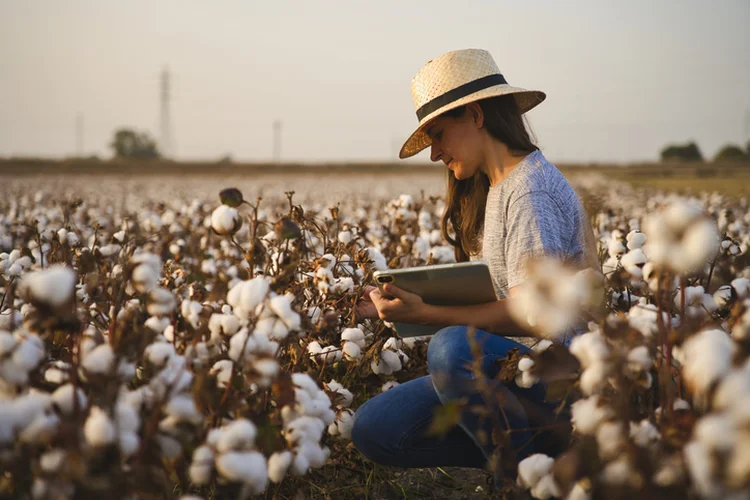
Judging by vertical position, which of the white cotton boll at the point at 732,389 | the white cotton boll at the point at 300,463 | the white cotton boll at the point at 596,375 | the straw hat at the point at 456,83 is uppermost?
the straw hat at the point at 456,83

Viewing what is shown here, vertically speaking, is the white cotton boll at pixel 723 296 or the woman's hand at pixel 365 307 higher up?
the white cotton boll at pixel 723 296

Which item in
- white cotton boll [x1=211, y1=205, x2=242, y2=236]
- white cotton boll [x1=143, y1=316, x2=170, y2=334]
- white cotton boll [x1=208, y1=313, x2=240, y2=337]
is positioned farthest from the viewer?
white cotton boll [x1=211, y1=205, x2=242, y2=236]

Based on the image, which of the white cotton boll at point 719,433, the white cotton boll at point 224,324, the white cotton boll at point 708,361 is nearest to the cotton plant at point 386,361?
the white cotton boll at point 224,324

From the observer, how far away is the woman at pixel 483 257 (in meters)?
2.03

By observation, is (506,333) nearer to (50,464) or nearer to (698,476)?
(698,476)

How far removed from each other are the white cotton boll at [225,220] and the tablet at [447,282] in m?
0.48

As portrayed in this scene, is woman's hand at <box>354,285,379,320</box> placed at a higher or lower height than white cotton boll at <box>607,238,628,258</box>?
lower

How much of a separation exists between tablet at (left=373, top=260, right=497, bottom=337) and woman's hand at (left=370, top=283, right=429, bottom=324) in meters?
0.02

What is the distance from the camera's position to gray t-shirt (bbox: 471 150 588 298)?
2039mm

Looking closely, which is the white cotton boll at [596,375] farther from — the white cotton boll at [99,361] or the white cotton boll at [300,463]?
the white cotton boll at [99,361]

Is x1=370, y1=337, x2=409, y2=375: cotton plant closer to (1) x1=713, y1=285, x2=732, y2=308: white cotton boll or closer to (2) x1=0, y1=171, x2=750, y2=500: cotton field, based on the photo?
(2) x1=0, y1=171, x2=750, y2=500: cotton field

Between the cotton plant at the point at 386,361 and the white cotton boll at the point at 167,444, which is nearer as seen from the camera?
the white cotton boll at the point at 167,444

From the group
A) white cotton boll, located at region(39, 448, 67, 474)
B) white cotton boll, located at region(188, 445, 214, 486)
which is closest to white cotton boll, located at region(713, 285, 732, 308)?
white cotton boll, located at region(188, 445, 214, 486)

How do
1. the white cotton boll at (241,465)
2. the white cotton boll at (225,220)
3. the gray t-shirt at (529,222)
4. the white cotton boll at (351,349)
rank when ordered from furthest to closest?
the white cotton boll at (351,349) → the gray t-shirt at (529,222) → the white cotton boll at (225,220) → the white cotton boll at (241,465)
